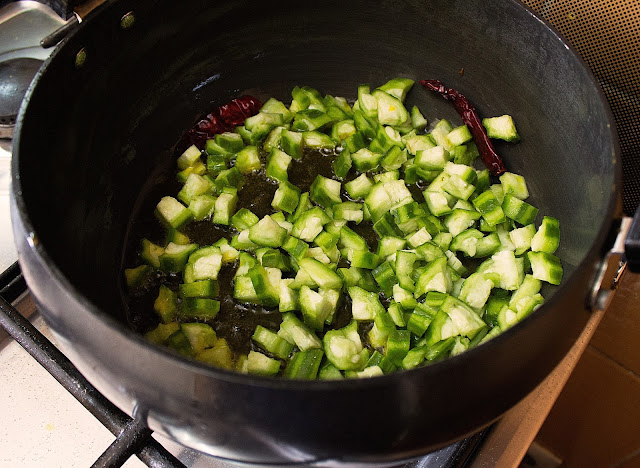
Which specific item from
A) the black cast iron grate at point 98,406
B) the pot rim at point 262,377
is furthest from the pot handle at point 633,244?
the black cast iron grate at point 98,406

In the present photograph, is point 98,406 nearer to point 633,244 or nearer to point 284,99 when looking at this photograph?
point 633,244

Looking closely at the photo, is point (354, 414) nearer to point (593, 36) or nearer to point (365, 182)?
point (365, 182)

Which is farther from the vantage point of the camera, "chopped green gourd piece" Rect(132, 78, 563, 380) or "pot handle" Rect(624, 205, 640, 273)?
"chopped green gourd piece" Rect(132, 78, 563, 380)

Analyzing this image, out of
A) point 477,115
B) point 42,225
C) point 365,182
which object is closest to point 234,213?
point 365,182

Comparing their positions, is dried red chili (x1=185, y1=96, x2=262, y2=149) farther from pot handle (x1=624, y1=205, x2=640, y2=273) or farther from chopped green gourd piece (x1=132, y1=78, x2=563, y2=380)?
pot handle (x1=624, y1=205, x2=640, y2=273)

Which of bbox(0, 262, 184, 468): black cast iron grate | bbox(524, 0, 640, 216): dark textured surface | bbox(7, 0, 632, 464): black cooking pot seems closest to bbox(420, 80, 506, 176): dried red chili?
bbox(7, 0, 632, 464): black cooking pot
